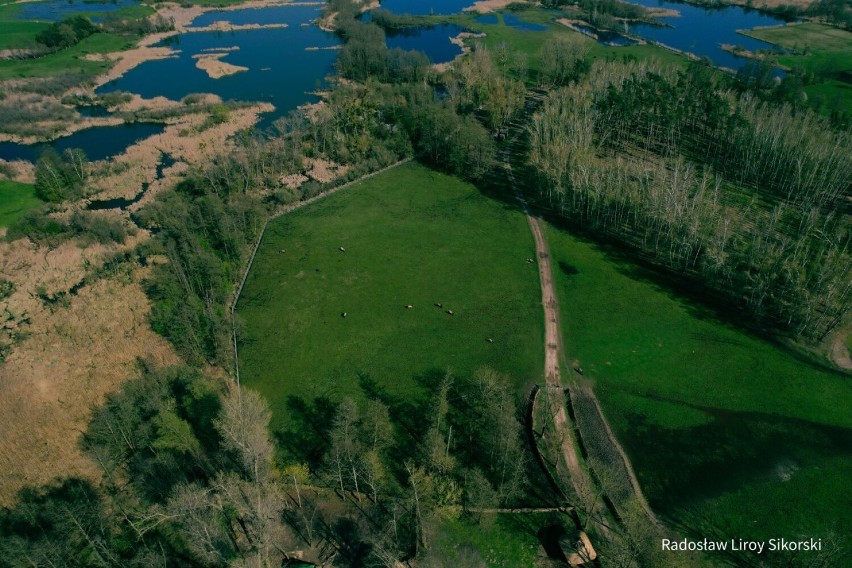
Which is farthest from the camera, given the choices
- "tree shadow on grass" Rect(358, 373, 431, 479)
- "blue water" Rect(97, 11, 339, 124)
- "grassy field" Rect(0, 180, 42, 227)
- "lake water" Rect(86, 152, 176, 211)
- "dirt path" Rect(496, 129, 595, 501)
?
"blue water" Rect(97, 11, 339, 124)

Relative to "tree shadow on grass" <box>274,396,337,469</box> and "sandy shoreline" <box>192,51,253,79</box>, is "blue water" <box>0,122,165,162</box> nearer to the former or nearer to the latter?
"sandy shoreline" <box>192,51,253,79</box>

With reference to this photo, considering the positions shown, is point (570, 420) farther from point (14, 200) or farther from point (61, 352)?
point (14, 200)

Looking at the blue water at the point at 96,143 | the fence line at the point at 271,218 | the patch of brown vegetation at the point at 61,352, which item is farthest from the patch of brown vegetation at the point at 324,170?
the blue water at the point at 96,143

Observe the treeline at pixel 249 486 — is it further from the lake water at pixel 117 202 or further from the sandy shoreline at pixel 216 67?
the sandy shoreline at pixel 216 67

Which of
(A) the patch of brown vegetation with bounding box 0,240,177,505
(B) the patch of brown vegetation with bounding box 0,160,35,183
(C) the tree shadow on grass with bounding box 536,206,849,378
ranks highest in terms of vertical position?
(B) the patch of brown vegetation with bounding box 0,160,35,183

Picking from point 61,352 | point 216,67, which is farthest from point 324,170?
point 216,67

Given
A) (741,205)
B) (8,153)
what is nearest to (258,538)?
(741,205)

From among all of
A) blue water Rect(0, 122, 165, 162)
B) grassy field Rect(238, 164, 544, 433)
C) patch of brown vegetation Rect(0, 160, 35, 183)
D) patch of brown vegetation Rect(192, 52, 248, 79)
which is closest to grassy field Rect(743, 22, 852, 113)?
grassy field Rect(238, 164, 544, 433)

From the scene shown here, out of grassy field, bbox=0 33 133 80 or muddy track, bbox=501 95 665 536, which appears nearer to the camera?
muddy track, bbox=501 95 665 536
